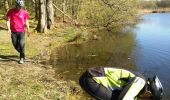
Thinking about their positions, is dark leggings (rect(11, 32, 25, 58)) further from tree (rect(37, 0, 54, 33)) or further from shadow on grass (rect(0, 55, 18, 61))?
tree (rect(37, 0, 54, 33))

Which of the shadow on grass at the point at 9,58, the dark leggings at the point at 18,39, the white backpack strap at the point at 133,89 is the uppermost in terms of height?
the white backpack strap at the point at 133,89

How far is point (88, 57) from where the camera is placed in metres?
17.2

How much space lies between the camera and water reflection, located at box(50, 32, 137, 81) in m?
14.0

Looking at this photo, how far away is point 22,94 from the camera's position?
9.36 meters

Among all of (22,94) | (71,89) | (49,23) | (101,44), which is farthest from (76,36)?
(22,94)

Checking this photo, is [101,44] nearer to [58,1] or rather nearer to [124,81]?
[124,81]

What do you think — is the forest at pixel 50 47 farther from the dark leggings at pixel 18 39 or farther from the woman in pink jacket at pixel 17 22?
the woman in pink jacket at pixel 17 22

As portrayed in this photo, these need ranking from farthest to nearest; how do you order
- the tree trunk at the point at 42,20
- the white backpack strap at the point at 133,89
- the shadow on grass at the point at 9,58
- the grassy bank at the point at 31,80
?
the tree trunk at the point at 42,20 → the shadow on grass at the point at 9,58 → the grassy bank at the point at 31,80 → the white backpack strap at the point at 133,89

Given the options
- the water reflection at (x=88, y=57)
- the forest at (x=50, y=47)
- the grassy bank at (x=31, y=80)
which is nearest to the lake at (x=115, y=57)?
the water reflection at (x=88, y=57)

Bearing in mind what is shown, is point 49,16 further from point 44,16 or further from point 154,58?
point 154,58

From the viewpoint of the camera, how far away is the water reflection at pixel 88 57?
46.0 feet

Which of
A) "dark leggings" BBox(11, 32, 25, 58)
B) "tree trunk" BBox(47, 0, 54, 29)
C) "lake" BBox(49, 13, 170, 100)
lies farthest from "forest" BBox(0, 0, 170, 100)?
"dark leggings" BBox(11, 32, 25, 58)

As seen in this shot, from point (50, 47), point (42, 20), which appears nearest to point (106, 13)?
point (42, 20)

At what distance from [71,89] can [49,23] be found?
51.5 feet
